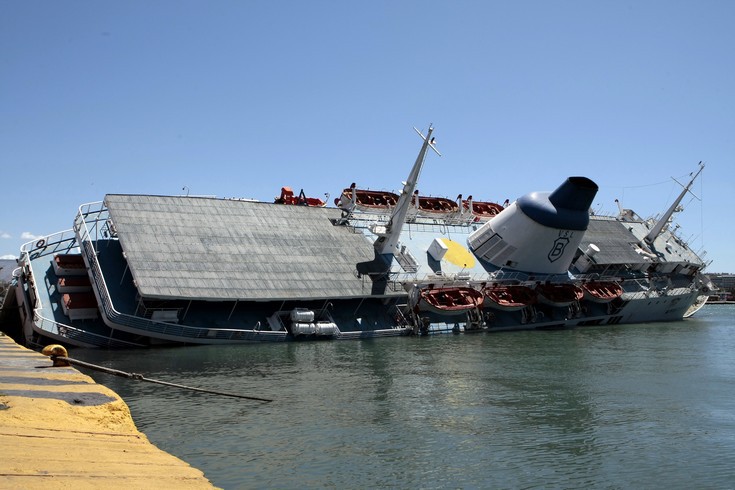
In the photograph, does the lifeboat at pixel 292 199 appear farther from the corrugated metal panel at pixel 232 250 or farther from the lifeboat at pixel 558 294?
the lifeboat at pixel 558 294

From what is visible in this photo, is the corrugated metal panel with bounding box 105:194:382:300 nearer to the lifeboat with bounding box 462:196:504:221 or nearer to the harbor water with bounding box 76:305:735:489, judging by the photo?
the harbor water with bounding box 76:305:735:489

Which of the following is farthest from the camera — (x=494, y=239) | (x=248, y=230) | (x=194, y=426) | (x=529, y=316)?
(x=494, y=239)

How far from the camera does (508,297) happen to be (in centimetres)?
5925

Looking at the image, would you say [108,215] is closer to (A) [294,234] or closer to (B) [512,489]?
(A) [294,234]

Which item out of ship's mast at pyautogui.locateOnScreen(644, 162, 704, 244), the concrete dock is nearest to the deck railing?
the concrete dock

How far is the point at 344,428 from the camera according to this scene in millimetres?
22781

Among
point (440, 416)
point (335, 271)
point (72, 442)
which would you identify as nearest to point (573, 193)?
point (335, 271)

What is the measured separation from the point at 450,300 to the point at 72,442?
43.6 meters

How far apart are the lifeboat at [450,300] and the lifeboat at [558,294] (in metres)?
8.26

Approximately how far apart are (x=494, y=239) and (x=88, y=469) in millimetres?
56960

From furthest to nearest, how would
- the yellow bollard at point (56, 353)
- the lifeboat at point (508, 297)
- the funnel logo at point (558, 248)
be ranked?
the funnel logo at point (558, 248) < the lifeboat at point (508, 297) < the yellow bollard at point (56, 353)

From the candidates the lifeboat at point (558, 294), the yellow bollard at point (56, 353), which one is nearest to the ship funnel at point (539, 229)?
the lifeboat at point (558, 294)

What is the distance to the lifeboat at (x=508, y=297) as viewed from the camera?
58250 millimetres

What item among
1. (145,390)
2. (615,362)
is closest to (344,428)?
(145,390)
